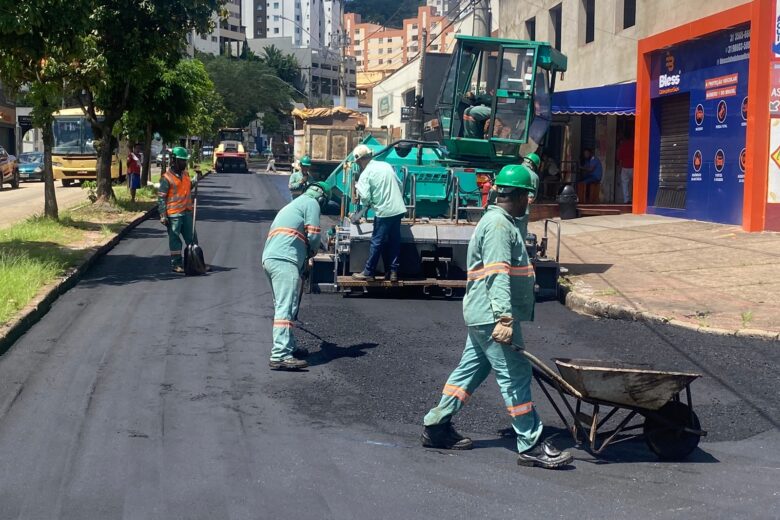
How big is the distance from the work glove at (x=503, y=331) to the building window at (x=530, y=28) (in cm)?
2768

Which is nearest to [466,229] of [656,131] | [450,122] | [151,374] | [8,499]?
[450,122]

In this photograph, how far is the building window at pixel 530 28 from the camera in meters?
32.3

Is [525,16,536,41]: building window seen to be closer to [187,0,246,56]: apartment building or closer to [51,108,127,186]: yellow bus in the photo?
[51,108,127,186]: yellow bus

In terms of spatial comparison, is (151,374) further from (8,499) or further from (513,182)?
(513,182)

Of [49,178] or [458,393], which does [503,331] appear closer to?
[458,393]

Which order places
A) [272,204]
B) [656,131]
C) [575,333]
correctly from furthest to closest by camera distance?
[272,204] < [656,131] < [575,333]

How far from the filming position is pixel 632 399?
5922 mm

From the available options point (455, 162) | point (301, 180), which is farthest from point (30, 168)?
point (301, 180)

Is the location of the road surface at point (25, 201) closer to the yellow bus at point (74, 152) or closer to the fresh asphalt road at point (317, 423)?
the yellow bus at point (74, 152)

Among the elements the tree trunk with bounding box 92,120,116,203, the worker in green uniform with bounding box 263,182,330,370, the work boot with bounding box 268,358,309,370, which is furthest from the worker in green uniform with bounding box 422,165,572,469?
the tree trunk with bounding box 92,120,116,203

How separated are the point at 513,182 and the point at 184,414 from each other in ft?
9.32

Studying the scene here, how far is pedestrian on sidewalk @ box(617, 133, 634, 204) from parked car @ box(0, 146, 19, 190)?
898 inches

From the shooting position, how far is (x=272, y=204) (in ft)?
96.1

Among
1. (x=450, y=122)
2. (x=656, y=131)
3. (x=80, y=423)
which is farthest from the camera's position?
(x=656, y=131)
